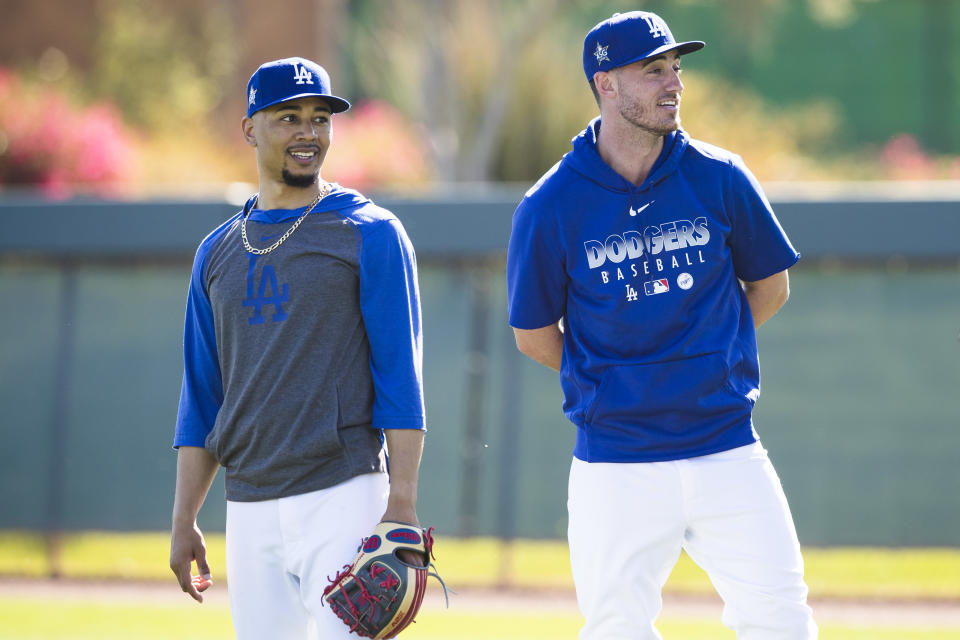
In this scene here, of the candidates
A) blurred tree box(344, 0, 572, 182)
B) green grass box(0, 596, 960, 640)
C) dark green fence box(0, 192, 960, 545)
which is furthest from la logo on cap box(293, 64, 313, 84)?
blurred tree box(344, 0, 572, 182)

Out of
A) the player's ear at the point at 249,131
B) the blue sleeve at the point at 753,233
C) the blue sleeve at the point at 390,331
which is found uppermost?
the player's ear at the point at 249,131

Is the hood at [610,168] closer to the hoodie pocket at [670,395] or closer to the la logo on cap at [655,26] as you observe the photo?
the la logo on cap at [655,26]

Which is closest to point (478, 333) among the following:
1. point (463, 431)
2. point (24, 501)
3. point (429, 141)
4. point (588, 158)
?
point (463, 431)

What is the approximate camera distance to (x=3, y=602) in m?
8.34

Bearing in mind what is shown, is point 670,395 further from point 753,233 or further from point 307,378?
point 307,378

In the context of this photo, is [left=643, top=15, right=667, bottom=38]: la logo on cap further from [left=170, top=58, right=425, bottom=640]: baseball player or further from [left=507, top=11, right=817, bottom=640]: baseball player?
[left=170, top=58, right=425, bottom=640]: baseball player

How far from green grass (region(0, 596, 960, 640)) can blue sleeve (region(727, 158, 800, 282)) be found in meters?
4.04

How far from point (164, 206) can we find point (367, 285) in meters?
6.88

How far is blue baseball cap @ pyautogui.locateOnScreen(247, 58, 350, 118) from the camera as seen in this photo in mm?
3463

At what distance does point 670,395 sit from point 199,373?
1.39m

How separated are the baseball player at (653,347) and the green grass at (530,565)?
18.8ft

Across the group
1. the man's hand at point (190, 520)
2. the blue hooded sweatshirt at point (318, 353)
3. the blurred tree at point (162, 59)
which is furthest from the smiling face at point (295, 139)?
the blurred tree at point (162, 59)

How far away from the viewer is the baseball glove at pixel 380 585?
3105 millimetres

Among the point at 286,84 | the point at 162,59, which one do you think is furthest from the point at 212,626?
the point at 162,59
